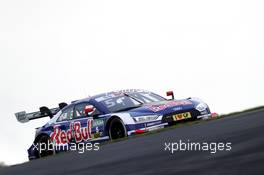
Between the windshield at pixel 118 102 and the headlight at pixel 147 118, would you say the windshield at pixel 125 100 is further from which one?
the headlight at pixel 147 118

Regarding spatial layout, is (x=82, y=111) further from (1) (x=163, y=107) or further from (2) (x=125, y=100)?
(1) (x=163, y=107)

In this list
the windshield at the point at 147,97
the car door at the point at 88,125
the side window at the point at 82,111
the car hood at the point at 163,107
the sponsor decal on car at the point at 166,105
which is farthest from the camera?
the windshield at the point at 147,97

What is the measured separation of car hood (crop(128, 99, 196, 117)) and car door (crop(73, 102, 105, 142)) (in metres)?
0.74

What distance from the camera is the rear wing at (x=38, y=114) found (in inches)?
616

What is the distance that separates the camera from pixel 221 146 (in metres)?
5.50

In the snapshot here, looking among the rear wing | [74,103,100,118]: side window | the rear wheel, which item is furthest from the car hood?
the rear wing

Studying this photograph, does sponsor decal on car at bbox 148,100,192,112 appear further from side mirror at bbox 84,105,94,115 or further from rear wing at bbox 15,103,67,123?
rear wing at bbox 15,103,67,123

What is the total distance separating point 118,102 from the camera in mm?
13969

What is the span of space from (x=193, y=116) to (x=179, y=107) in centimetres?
37

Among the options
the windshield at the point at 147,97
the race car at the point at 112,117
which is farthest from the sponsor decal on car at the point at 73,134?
the windshield at the point at 147,97

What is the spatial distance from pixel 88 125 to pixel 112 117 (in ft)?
2.36

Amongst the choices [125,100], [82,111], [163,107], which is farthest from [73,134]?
[163,107]

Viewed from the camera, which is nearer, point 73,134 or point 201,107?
point 201,107

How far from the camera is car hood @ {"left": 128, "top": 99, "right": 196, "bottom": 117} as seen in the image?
12.9 m
